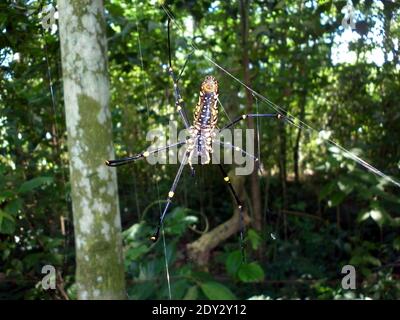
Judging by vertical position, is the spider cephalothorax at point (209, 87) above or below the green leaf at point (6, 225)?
above

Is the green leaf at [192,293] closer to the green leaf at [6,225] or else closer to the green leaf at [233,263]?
the green leaf at [233,263]

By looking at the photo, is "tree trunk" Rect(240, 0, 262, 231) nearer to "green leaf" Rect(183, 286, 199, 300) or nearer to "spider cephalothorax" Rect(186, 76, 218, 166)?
"green leaf" Rect(183, 286, 199, 300)

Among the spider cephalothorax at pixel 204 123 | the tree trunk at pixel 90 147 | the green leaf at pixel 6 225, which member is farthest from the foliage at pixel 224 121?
the spider cephalothorax at pixel 204 123

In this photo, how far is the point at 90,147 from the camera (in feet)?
5.32

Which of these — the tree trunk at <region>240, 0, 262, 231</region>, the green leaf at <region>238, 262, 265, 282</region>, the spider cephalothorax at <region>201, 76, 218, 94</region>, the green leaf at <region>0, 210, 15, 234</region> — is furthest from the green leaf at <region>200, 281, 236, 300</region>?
the spider cephalothorax at <region>201, 76, 218, 94</region>

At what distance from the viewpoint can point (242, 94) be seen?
3.37 metres

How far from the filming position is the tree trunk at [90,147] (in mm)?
1594

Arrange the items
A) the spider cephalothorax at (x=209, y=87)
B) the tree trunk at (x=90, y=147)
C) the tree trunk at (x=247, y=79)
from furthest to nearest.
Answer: the tree trunk at (x=247, y=79)
the tree trunk at (x=90, y=147)
the spider cephalothorax at (x=209, y=87)

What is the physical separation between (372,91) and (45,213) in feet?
8.69

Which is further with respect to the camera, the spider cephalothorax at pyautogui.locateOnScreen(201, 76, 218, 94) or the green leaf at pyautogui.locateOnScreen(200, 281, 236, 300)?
the green leaf at pyautogui.locateOnScreen(200, 281, 236, 300)

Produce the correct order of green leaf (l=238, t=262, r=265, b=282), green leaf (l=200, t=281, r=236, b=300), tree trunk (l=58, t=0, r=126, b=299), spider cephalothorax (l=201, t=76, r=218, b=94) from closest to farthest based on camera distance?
spider cephalothorax (l=201, t=76, r=218, b=94) < tree trunk (l=58, t=0, r=126, b=299) < green leaf (l=200, t=281, r=236, b=300) < green leaf (l=238, t=262, r=265, b=282)

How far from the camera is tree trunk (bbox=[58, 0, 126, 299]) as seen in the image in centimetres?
159

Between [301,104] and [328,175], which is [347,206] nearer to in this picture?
[328,175]
